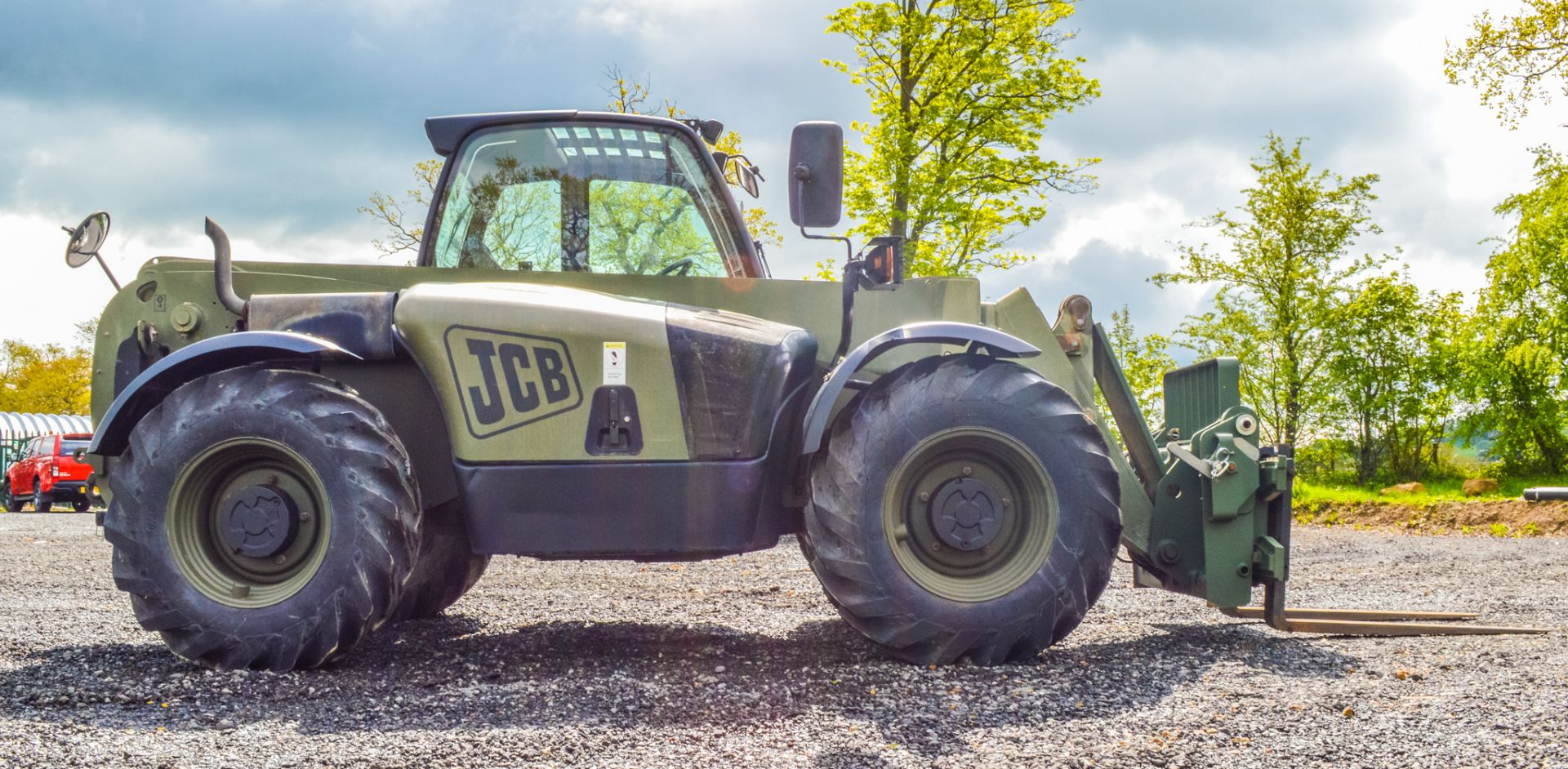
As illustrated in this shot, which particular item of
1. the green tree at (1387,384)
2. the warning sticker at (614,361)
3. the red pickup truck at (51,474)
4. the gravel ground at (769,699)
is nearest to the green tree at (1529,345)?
the green tree at (1387,384)

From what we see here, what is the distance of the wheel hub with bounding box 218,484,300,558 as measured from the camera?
4.62 m

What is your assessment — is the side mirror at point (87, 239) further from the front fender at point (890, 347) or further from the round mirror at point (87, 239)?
the front fender at point (890, 347)

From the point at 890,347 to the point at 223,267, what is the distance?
2.90 meters

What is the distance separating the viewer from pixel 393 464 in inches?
178

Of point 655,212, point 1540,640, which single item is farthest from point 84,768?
point 1540,640

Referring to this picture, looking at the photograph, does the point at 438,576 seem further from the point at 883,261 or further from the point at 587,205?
the point at 883,261

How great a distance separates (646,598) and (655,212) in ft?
10.0

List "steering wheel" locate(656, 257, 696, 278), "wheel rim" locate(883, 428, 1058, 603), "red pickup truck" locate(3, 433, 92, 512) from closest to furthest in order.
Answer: "wheel rim" locate(883, 428, 1058, 603), "steering wheel" locate(656, 257, 696, 278), "red pickup truck" locate(3, 433, 92, 512)

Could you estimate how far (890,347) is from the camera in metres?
4.69

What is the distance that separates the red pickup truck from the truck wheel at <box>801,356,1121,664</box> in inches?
978

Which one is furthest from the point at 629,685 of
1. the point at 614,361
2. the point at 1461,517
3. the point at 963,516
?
the point at 1461,517

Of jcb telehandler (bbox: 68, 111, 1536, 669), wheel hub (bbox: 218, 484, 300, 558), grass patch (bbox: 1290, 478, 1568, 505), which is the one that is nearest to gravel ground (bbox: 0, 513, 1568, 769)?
jcb telehandler (bbox: 68, 111, 1536, 669)

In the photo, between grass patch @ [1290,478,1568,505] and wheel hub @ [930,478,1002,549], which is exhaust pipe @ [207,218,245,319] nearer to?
wheel hub @ [930,478,1002,549]

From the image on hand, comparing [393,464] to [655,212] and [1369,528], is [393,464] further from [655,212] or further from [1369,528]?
[1369,528]
